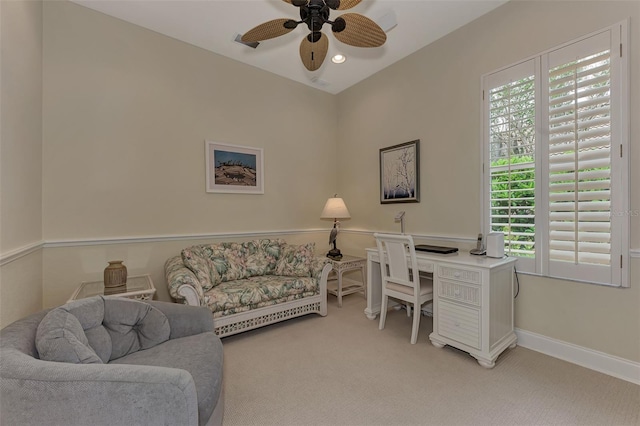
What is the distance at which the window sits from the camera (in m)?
1.93

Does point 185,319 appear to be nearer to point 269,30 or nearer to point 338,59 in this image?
point 269,30

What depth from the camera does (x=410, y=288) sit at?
8.43 feet

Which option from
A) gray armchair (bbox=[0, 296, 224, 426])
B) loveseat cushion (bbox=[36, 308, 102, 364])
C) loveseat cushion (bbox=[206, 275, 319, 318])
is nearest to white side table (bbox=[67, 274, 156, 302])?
loveseat cushion (bbox=[206, 275, 319, 318])

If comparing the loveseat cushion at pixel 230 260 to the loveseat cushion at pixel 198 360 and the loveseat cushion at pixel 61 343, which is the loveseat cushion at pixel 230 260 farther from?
the loveseat cushion at pixel 61 343

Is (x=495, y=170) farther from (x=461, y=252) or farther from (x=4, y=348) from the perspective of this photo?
(x=4, y=348)

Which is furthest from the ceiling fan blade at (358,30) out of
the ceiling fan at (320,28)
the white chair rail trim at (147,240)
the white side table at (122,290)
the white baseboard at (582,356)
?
the white baseboard at (582,356)

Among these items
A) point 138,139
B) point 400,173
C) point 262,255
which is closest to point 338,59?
point 400,173

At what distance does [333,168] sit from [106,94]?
3023 mm

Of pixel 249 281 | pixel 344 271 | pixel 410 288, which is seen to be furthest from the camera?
pixel 344 271

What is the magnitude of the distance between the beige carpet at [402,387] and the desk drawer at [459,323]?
6.0 inches

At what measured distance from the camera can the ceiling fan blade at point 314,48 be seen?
1.93m

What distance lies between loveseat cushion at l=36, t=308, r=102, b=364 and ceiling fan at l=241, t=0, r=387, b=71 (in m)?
2.02

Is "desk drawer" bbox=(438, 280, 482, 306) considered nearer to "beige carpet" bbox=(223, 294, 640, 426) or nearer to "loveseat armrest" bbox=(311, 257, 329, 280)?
"beige carpet" bbox=(223, 294, 640, 426)

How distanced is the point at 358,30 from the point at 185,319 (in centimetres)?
230
